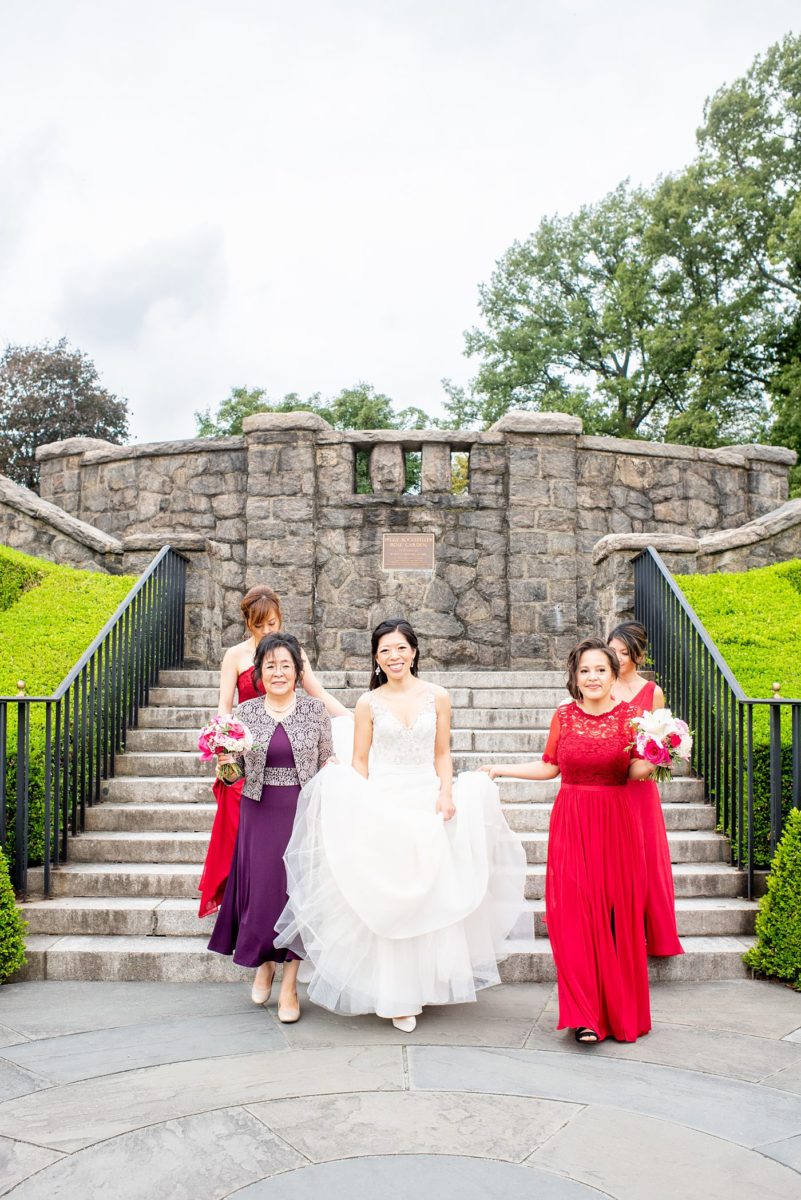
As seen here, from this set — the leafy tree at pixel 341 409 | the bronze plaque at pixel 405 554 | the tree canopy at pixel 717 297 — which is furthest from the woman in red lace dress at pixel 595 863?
the leafy tree at pixel 341 409

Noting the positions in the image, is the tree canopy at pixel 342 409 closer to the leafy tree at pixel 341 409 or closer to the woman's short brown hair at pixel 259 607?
the leafy tree at pixel 341 409

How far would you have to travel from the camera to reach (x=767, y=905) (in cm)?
500

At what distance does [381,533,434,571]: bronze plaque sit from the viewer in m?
11.3

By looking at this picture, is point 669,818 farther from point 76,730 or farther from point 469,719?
point 76,730

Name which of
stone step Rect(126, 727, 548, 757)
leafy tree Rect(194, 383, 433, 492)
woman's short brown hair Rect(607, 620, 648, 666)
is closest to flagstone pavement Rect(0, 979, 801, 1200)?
woman's short brown hair Rect(607, 620, 648, 666)

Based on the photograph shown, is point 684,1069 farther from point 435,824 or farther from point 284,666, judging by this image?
point 284,666

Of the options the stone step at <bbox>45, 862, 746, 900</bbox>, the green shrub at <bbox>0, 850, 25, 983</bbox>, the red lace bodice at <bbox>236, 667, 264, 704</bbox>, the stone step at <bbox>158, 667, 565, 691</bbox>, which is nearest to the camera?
the green shrub at <bbox>0, 850, 25, 983</bbox>

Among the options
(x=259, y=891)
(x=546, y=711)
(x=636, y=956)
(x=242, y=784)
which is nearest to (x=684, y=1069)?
(x=636, y=956)

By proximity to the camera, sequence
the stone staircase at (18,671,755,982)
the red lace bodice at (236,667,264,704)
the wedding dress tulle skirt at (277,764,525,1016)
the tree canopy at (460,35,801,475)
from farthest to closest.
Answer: the tree canopy at (460,35,801,475) → the red lace bodice at (236,667,264,704) → the stone staircase at (18,671,755,982) → the wedding dress tulle skirt at (277,764,525,1016)

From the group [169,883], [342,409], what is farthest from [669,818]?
[342,409]

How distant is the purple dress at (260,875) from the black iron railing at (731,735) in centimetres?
269

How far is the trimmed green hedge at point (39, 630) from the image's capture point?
5.81 meters

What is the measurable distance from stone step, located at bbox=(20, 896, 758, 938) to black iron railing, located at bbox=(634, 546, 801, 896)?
322mm

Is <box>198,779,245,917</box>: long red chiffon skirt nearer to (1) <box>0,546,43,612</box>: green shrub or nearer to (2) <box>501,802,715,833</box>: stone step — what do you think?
(2) <box>501,802,715,833</box>: stone step
